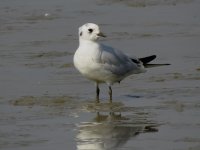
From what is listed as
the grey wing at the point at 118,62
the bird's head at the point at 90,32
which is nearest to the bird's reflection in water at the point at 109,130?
the grey wing at the point at 118,62

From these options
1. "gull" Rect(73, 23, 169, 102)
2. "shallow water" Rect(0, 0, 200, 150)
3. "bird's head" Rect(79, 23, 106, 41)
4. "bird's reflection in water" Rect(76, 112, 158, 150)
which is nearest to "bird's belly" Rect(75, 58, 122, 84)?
"gull" Rect(73, 23, 169, 102)

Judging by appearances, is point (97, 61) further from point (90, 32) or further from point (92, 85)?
point (92, 85)

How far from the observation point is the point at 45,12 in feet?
60.0

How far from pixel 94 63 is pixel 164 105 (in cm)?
110

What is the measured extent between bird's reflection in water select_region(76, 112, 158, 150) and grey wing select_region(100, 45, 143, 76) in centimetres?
111

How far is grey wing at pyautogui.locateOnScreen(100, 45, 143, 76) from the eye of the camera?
454 inches

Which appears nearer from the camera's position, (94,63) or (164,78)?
(94,63)

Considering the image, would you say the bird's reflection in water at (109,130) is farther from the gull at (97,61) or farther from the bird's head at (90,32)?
the bird's head at (90,32)

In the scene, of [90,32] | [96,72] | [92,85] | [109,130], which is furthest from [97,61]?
[109,130]

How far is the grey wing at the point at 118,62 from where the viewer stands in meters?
11.5

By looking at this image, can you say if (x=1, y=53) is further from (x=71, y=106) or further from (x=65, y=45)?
(x=71, y=106)

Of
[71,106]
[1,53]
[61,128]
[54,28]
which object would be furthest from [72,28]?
[61,128]

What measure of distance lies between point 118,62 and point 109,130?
7.67 feet

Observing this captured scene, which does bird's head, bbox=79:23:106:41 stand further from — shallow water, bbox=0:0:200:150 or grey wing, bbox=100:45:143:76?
shallow water, bbox=0:0:200:150
